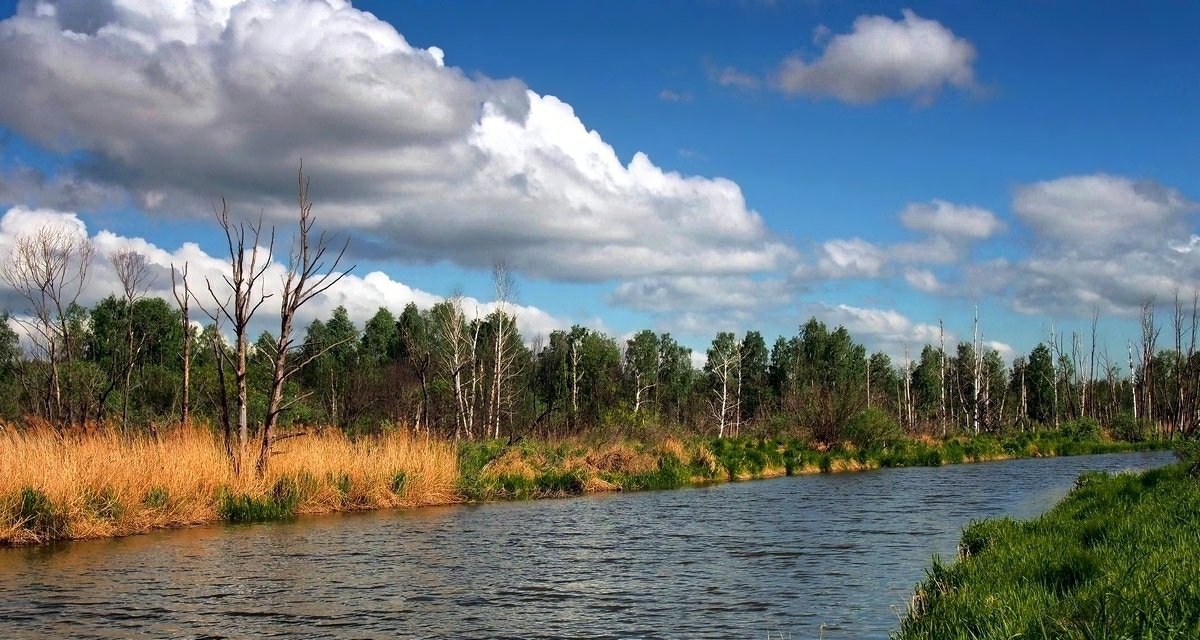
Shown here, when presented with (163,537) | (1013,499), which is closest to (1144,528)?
(1013,499)

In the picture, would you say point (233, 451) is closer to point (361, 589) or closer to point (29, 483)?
point (29, 483)

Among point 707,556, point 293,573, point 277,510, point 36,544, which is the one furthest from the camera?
point 277,510

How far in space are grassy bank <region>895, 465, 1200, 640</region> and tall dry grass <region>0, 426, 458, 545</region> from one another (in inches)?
554

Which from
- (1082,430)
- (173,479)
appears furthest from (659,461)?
(1082,430)

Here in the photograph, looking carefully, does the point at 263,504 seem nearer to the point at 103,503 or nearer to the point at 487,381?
the point at 103,503

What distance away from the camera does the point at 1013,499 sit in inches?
949

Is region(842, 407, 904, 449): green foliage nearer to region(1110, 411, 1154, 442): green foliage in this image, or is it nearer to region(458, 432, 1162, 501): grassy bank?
region(458, 432, 1162, 501): grassy bank

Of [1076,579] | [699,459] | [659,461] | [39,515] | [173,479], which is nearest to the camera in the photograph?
[1076,579]

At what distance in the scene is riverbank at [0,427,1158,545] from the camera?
17016mm

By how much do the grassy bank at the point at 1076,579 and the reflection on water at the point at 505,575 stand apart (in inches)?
44.2

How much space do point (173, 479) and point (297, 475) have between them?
3021 mm

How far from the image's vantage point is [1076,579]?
910cm

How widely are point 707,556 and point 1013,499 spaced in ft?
40.8

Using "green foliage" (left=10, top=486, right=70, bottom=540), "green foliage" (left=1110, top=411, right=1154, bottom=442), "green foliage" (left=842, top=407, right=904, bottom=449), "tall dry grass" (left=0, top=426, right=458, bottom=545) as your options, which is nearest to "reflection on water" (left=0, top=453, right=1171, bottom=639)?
"green foliage" (left=10, top=486, right=70, bottom=540)
